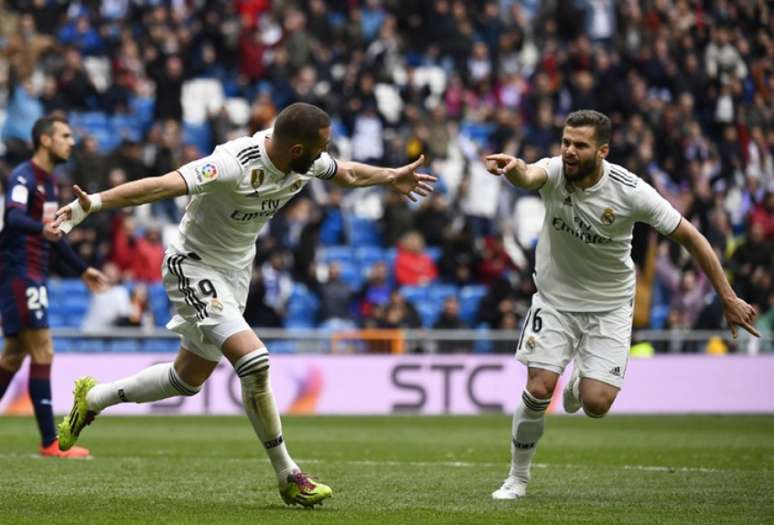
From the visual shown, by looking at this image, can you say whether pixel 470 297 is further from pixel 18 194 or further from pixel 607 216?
pixel 607 216

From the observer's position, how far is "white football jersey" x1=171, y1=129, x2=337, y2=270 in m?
8.98

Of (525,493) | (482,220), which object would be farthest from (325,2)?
(525,493)

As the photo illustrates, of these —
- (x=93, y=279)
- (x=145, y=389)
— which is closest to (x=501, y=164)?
(x=145, y=389)

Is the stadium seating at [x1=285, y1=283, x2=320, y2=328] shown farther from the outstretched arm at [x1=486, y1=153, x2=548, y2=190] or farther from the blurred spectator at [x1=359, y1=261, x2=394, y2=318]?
the outstretched arm at [x1=486, y1=153, x2=548, y2=190]

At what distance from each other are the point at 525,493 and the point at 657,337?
12986mm

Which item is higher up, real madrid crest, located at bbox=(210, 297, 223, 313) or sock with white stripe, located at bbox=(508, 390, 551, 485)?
real madrid crest, located at bbox=(210, 297, 223, 313)

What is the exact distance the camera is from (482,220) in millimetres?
25312

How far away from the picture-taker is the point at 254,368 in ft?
29.5

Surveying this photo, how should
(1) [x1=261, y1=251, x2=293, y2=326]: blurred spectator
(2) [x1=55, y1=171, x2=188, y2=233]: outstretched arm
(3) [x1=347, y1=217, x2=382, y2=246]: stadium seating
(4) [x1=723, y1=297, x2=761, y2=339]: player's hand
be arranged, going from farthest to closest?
(3) [x1=347, y1=217, x2=382, y2=246]: stadium seating → (1) [x1=261, y1=251, x2=293, y2=326]: blurred spectator → (4) [x1=723, y1=297, x2=761, y2=339]: player's hand → (2) [x1=55, y1=171, x2=188, y2=233]: outstretched arm

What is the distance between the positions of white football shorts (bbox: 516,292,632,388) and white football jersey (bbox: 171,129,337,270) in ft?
6.28

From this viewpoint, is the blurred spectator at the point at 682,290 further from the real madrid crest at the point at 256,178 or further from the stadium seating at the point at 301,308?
the real madrid crest at the point at 256,178

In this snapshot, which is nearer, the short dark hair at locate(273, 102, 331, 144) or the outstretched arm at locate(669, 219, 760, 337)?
the short dark hair at locate(273, 102, 331, 144)

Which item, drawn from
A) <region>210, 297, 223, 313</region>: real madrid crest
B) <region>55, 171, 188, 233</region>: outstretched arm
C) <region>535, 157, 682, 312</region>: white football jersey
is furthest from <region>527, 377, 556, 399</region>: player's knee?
<region>55, 171, 188, 233</region>: outstretched arm

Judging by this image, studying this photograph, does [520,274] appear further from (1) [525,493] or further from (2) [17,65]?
(1) [525,493]
